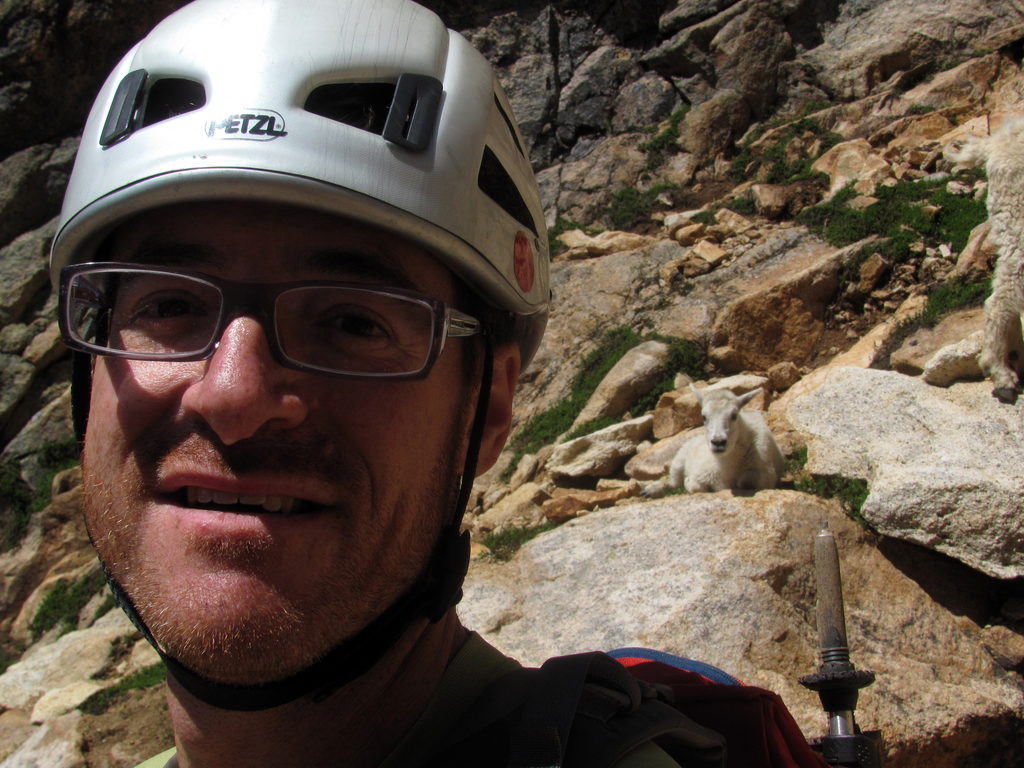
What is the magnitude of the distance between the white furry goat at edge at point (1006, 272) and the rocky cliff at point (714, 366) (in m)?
0.27

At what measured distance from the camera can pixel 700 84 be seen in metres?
19.1

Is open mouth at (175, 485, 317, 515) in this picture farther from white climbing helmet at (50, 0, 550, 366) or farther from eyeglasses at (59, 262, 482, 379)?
white climbing helmet at (50, 0, 550, 366)

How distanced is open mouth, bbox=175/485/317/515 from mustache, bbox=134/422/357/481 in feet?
0.18

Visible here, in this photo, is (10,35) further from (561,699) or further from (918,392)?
(561,699)

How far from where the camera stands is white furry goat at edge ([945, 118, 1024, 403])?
6.51 m

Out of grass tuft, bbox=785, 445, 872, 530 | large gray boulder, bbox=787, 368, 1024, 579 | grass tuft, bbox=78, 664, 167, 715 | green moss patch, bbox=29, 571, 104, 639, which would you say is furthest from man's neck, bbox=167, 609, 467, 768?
green moss patch, bbox=29, 571, 104, 639

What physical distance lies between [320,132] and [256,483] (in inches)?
34.8

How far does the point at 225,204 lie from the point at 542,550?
5.04 m

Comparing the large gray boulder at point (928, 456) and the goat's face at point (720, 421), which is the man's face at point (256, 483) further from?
the goat's face at point (720, 421)

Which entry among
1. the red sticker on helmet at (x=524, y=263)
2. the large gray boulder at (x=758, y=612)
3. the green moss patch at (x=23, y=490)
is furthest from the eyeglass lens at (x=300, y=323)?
the green moss patch at (x=23, y=490)

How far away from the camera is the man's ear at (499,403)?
2002 mm

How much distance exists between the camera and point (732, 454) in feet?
23.1

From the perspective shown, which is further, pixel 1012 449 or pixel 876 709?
pixel 1012 449

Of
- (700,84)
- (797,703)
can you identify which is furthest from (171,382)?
(700,84)
